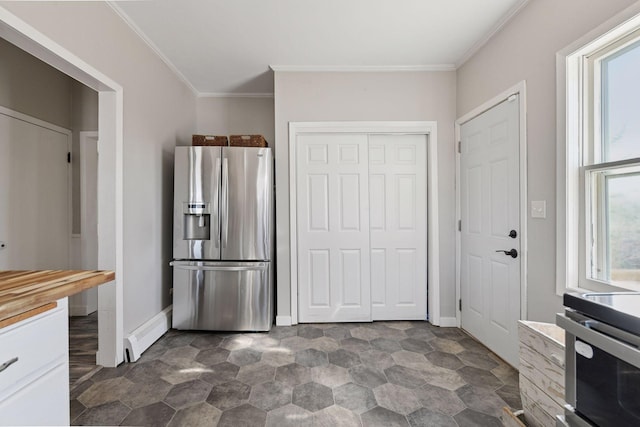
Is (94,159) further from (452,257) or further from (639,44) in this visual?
(639,44)

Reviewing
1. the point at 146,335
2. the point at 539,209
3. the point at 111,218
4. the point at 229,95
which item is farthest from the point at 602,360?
the point at 229,95

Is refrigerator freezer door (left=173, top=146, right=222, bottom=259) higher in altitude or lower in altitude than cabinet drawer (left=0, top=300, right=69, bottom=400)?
higher

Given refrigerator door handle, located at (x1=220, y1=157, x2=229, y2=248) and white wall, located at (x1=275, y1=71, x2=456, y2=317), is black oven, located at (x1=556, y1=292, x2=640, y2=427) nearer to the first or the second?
white wall, located at (x1=275, y1=71, x2=456, y2=317)

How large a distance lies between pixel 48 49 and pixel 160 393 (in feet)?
7.06

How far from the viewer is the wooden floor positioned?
6.52 ft

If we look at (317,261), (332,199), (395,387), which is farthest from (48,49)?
(395,387)

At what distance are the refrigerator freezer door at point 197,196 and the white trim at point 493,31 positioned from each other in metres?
2.54

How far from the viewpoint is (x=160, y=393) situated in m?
1.76

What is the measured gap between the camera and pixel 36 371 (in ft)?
2.97

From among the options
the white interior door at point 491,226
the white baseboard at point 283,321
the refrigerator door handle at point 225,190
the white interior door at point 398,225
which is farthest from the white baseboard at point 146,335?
the white interior door at point 491,226

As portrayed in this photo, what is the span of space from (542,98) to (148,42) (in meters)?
3.12

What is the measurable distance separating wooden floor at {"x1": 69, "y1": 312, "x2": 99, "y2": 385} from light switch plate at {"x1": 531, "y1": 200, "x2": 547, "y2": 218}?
336 centimetres

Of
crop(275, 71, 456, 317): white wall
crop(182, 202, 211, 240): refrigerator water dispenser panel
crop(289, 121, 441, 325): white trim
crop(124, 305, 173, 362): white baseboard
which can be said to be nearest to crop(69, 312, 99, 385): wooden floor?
crop(124, 305, 173, 362): white baseboard

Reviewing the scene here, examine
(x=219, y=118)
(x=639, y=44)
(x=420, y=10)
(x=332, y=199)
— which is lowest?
(x=332, y=199)
